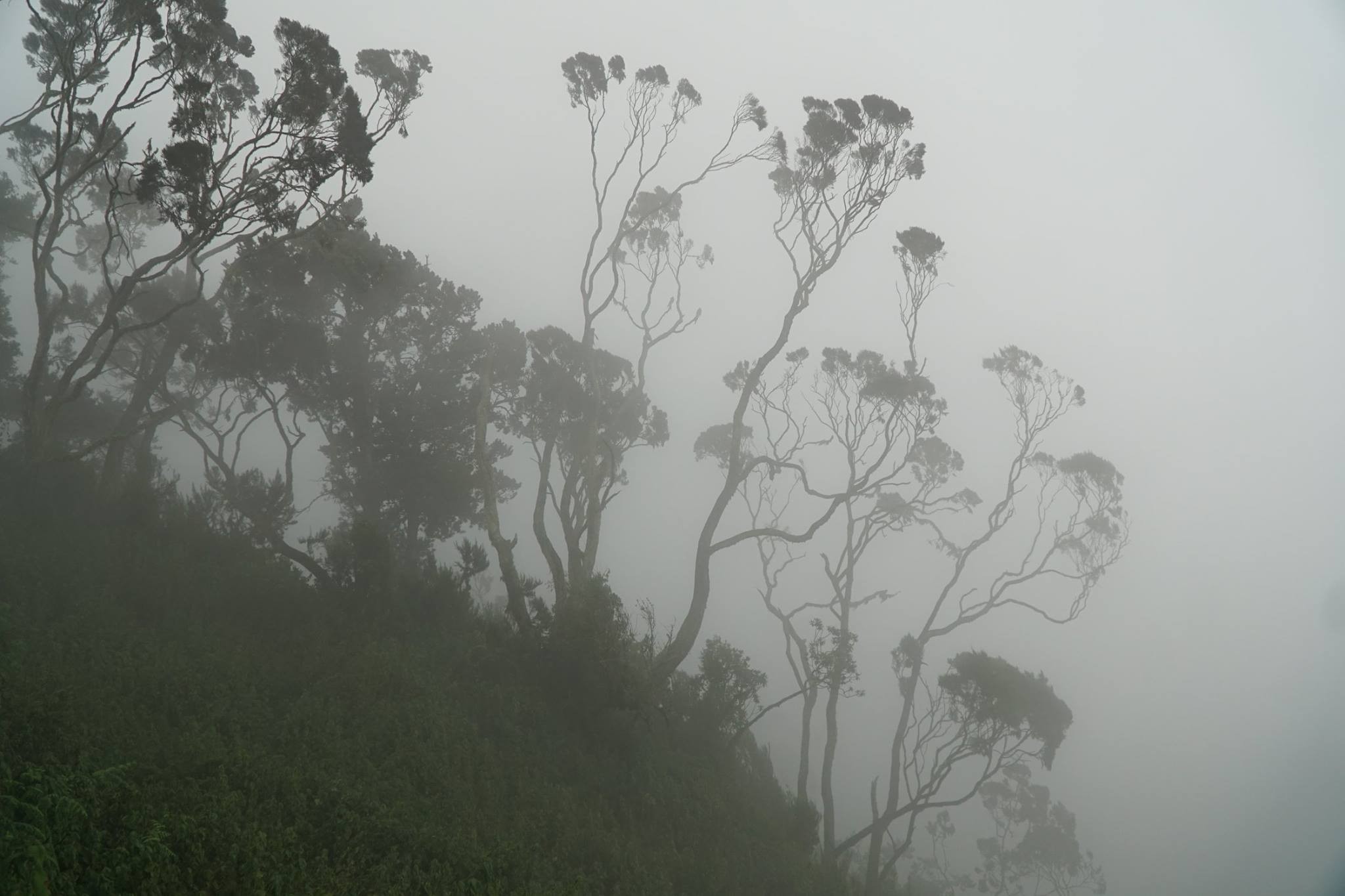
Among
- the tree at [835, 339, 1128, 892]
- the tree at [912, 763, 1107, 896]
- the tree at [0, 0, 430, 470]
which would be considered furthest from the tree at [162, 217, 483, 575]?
the tree at [912, 763, 1107, 896]

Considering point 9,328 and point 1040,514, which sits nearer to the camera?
point 9,328

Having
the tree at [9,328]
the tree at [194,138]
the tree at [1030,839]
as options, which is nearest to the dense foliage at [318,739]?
the tree at [194,138]

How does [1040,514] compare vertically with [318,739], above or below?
above

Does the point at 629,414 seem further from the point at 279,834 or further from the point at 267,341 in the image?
the point at 279,834

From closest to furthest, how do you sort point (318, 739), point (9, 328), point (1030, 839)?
point (318, 739) → point (9, 328) → point (1030, 839)

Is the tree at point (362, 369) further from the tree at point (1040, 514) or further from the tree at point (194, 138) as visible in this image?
the tree at point (1040, 514)

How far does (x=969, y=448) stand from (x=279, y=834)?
179372 mm

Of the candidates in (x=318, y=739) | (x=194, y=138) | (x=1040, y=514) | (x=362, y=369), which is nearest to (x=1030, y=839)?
(x=1040, y=514)

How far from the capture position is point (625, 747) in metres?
13.1

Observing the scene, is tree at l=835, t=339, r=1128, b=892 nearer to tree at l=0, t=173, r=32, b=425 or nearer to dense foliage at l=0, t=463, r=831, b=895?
dense foliage at l=0, t=463, r=831, b=895

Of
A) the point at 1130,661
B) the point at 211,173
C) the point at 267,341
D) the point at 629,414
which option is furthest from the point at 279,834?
the point at 1130,661

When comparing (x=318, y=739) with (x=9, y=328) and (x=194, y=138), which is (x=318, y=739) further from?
(x=9, y=328)

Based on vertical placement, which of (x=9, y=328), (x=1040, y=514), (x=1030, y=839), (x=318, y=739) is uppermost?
(x=1040, y=514)

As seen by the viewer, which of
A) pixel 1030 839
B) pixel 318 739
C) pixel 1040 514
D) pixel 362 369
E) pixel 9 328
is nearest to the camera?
pixel 318 739
